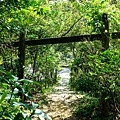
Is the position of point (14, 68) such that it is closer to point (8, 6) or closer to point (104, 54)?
point (104, 54)

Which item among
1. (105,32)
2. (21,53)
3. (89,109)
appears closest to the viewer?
(105,32)

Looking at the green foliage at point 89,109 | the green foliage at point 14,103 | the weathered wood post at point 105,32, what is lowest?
the green foliage at point 89,109

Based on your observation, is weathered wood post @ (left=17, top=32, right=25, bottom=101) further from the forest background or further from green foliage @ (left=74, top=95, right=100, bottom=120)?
green foliage @ (left=74, top=95, right=100, bottom=120)

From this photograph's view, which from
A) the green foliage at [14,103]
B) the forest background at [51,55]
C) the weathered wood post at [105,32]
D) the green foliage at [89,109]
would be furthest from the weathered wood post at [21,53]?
the green foliage at [14,103]

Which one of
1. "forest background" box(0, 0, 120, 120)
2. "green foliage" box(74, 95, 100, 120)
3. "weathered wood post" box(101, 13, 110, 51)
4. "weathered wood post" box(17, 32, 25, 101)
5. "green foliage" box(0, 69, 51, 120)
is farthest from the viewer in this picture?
"weathered wood post" box(17, 32, 25, 101)

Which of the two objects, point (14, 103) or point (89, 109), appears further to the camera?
point (89, 109)

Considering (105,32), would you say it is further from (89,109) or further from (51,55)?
(51,55)

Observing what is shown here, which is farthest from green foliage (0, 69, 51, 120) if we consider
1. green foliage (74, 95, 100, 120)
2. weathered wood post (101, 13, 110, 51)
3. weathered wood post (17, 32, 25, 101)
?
weathered wood post (17, 32, 25, 101)

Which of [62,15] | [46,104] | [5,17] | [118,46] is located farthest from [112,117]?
[62,15]

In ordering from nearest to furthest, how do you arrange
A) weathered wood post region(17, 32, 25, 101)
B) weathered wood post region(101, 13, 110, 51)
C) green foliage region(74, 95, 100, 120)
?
weathered wood post region(101, 13, 110, 51)
green foliage region(74, 95, 100, 120)
weathered wood post region(17, 32, 25, 101)

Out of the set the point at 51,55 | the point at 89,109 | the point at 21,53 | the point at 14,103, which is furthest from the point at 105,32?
the point at 51,55

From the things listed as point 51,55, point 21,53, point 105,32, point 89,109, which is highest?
point 105,32

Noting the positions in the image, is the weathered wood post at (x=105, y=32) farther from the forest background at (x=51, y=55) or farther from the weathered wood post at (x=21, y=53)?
the weathered wood post at (x=21, y=53)

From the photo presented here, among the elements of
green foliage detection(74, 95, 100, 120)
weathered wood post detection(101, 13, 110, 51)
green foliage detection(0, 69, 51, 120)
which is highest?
weathered wood post detection(101, 13, 110, 51)
